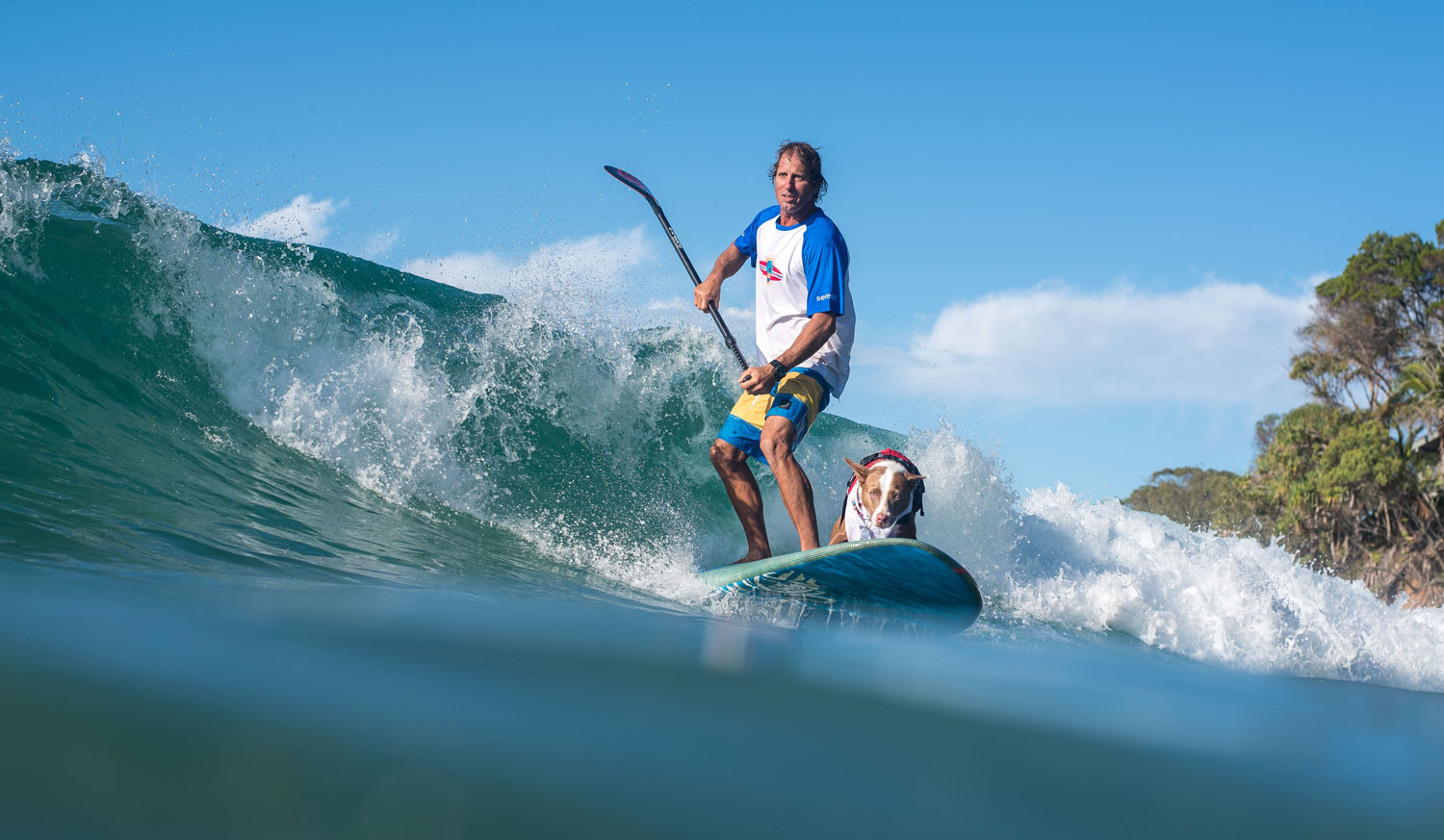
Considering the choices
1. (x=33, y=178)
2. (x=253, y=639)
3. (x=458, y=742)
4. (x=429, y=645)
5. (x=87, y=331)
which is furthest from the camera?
(x=33, y=178)

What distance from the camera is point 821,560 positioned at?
12.2 ft

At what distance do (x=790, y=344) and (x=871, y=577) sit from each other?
1.17 meters

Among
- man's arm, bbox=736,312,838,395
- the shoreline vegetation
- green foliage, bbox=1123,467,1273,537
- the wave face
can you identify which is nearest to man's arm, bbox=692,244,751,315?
man's arm, bbox=736,312,838,395

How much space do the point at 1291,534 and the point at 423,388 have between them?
22.8 metres

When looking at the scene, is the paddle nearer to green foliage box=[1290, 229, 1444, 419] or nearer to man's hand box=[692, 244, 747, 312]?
man's hand box=[692, 244, 747, 312]

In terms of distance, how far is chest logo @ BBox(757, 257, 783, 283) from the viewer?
4234 millimetres

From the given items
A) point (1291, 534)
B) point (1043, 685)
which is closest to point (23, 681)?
point (1043, 685)

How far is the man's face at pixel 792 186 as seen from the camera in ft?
13.6

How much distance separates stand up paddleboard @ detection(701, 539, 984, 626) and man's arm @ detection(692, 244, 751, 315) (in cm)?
150

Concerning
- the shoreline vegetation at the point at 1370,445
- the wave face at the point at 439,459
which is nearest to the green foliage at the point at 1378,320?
the shoreline vegetation at the point at 1370,445

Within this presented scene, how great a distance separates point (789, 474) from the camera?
4.08 meters

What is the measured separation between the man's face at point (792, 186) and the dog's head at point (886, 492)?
4.26 ft

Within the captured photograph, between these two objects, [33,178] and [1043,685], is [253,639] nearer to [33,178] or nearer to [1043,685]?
[1043,685]

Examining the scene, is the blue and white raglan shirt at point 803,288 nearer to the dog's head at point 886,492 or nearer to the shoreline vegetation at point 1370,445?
the dog's head at point 886,492
